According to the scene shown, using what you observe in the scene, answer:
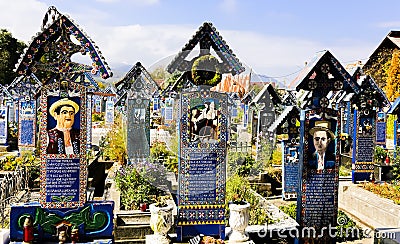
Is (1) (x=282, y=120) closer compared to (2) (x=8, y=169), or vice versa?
(1) (x=282, y=120)

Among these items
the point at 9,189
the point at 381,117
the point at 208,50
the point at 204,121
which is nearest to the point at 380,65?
the point at 381,117

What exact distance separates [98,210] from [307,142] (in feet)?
11.1

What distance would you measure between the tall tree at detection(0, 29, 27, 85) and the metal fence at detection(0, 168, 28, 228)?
24.7 m

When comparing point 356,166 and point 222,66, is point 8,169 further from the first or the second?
point 356,166

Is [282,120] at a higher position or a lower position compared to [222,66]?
lower

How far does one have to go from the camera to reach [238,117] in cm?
2398

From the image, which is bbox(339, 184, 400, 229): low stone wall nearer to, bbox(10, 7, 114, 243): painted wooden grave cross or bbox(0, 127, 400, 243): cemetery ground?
bbox(0, 127, 400, 243): cemetery ground

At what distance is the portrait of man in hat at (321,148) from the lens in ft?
23.7

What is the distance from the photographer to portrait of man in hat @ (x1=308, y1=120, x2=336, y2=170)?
7215 mm

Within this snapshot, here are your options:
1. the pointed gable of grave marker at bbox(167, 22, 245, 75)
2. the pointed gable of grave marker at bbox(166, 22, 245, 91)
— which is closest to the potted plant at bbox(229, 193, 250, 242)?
the pointed gable of grave marker at bbox(166, 22, 245, 91)

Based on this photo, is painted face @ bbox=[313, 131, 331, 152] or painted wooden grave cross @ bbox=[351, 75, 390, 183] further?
painted wooden grave cross @ bbox=[351, 75, 390, 183]

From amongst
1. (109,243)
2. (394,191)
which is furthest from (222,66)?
(394,191)

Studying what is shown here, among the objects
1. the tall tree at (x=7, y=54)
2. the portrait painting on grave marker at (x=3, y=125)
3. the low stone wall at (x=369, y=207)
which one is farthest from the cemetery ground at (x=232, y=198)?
the tall tree at (x=7, y=54)

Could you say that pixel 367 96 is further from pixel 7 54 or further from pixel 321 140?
pixel 7 54
